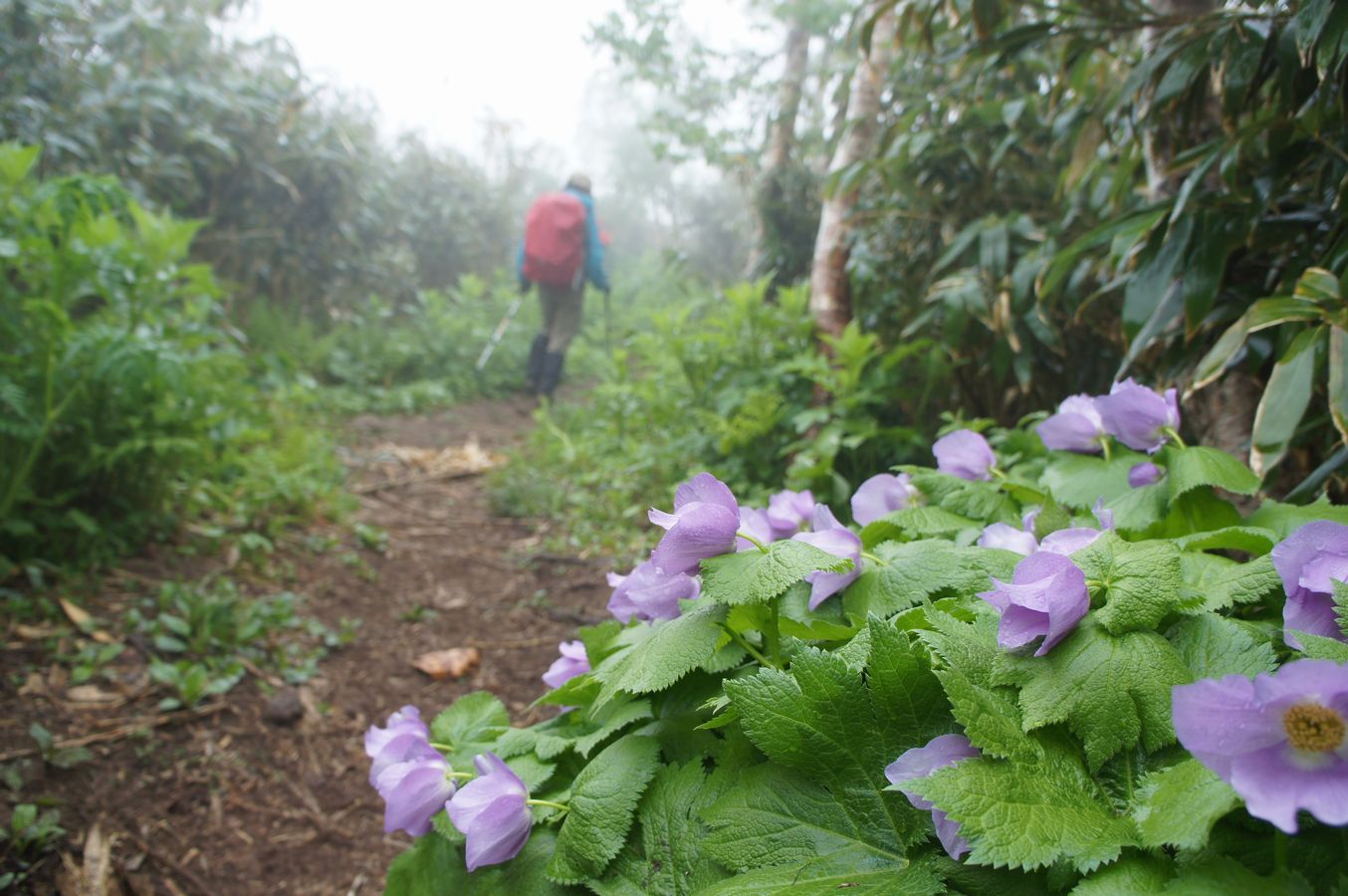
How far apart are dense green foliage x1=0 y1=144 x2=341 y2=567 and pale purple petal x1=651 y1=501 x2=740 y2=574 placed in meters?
2.28

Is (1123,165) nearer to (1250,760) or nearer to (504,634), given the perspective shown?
(1250,760)

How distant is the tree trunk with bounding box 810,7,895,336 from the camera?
377cm

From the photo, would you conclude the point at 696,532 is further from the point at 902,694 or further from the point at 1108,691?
the point at 1108,691

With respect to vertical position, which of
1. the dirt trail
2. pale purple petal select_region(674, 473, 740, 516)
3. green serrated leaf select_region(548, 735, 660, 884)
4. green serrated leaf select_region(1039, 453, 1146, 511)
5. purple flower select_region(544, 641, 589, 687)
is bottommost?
the dirt trail

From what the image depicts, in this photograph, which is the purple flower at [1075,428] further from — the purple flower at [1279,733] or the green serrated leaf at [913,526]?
the purple flower at [1279,733]

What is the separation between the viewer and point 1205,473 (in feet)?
2.37

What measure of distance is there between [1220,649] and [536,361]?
25.4 ft

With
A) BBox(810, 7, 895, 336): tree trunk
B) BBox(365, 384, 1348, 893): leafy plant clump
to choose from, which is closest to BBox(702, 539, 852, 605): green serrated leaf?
BBox(365, 384, 1348, 893): leafy plant clump

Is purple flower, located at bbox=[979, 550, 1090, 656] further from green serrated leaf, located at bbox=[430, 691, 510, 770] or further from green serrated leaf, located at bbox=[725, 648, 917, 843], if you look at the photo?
green serrated leaf, located at bbox=[430, 691, 510, 770]

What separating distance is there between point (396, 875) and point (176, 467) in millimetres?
2572

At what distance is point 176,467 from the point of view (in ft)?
8.95

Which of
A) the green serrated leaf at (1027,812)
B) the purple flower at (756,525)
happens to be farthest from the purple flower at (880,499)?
the green serrated leaf at (1027,812)

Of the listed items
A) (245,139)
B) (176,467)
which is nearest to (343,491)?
(176,467)

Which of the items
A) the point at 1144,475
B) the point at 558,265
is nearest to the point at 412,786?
the point at 1144,475
